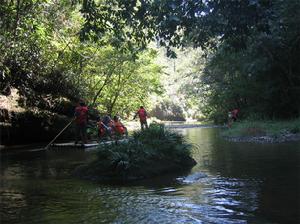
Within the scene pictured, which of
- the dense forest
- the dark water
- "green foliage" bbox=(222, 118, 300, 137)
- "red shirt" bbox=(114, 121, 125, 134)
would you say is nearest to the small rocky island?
the dark water

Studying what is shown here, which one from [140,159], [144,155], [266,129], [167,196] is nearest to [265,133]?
[266,129]

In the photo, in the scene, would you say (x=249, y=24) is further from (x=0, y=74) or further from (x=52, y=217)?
(x=0, y=74)

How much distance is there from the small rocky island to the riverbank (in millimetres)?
8748

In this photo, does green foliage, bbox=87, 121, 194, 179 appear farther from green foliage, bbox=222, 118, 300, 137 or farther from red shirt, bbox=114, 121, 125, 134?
green foliage, bbox=222, 118, 300, 137

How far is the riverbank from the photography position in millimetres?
21422

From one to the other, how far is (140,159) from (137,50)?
2897 millimetres

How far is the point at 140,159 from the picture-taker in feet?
38.4

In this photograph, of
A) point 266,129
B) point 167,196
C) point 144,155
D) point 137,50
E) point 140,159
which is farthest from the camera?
point 266,129

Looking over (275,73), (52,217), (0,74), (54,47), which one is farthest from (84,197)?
(275,73)

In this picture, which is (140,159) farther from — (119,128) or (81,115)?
(119,128)

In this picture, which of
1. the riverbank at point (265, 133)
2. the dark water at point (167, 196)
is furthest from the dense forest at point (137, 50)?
the riverbank at point (265, 133)

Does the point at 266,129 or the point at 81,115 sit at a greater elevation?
the point at 81,115

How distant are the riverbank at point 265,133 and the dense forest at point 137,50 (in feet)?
15.2

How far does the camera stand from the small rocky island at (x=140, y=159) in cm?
A: 1132
